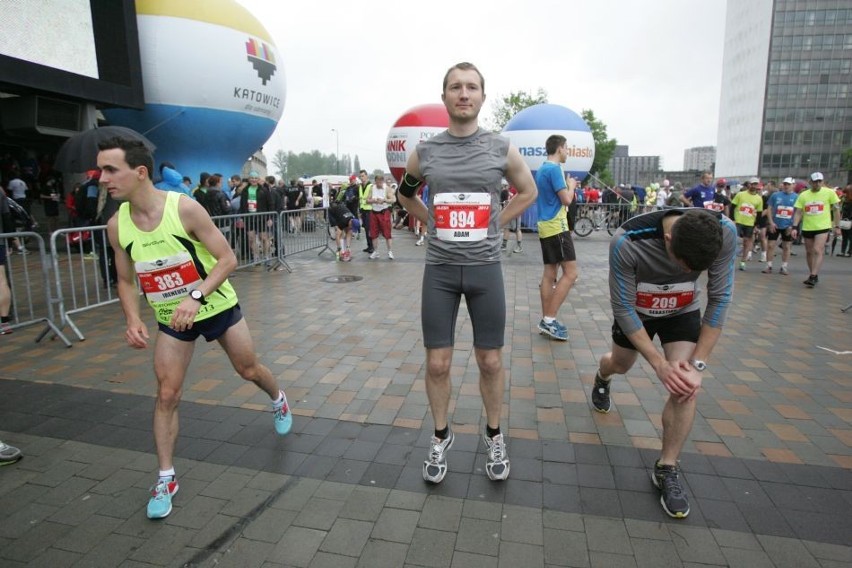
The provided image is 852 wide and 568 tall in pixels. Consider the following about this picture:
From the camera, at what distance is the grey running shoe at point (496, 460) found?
2791 millimetres

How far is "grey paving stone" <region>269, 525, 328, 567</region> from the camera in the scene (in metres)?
2.24

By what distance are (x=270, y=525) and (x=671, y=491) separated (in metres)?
1.97

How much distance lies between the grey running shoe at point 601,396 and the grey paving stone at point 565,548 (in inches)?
55.0

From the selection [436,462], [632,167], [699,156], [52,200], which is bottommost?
[436,462]

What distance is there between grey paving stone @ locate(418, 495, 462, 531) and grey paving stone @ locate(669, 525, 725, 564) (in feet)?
3.26

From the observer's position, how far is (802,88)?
282ft

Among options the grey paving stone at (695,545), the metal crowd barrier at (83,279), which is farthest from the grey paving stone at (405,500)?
the metal crowd barrier at (83,279)

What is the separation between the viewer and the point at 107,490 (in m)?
2.76

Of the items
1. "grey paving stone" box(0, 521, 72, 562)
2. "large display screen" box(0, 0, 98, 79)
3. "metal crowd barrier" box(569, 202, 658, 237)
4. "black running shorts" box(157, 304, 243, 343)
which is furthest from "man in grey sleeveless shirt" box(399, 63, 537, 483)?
"metal crowd barrier" box(569, 202, 658, 237)

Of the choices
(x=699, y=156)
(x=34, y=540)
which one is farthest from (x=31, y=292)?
(x=699, y=156)

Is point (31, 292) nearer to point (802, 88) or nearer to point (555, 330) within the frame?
point (555, 330)

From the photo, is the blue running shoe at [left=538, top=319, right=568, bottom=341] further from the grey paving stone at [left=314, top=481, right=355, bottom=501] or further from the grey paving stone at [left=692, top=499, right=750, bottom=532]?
the grey paving stone at [left=314, top=481, right=355, bottom=501]

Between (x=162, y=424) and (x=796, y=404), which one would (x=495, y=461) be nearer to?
(x=162, y=424)

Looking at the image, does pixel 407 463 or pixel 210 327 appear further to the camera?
pixel 407 463
